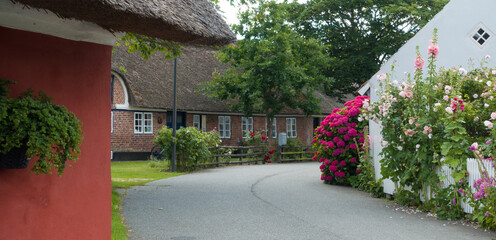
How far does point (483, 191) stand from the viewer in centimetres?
727

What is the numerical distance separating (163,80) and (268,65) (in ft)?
20.9

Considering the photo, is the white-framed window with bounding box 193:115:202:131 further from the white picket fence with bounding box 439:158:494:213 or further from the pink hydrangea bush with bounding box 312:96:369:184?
the white picket fence with bounding box 439:158:494:213

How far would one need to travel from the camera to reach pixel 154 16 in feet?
16.9

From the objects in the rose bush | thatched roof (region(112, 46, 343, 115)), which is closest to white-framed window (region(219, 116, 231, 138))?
thatched roof (region(112, 46, 343, 115))

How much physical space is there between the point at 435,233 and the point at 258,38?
1930cm

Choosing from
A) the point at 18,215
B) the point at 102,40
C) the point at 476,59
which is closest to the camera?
the point at 18,215

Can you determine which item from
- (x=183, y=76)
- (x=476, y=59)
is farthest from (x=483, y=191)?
(x=183, y=76)

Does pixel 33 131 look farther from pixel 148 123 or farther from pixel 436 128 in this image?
pixel 148 123

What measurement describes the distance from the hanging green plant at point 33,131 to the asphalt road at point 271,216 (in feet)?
9.57

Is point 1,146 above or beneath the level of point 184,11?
beneath

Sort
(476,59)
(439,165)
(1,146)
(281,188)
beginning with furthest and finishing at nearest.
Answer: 1. (281,188)
2. (476,59)
3. (439,165)
4. (1,146)

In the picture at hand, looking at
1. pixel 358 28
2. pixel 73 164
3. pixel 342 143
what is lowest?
pixel 73 164

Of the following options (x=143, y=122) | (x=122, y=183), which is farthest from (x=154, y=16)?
(x=143, y=122)

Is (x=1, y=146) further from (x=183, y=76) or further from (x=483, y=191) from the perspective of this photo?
(x=183, y=76)
